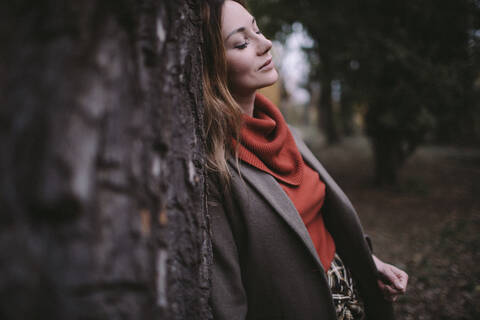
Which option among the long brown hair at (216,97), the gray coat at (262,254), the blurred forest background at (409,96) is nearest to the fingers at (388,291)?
the gray coat at (262,254)

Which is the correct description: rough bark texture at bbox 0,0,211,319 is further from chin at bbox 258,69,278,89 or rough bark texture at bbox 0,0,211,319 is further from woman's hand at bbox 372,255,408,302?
woman's hand at bbox 372,255,408,302

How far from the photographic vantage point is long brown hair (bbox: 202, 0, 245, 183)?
1364 millimetres

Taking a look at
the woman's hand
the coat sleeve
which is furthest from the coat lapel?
the woman's hand

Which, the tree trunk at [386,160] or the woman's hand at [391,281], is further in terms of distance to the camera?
the tree trunk at [386,160]

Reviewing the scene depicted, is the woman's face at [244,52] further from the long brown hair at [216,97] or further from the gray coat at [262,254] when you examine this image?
the gray coat at [262,254]

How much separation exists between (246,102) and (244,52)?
286mm

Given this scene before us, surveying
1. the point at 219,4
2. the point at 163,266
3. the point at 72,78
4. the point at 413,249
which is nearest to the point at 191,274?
the point at 163,266

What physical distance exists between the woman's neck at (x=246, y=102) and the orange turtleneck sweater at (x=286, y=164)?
8cm

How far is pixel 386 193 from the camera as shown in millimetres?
6816

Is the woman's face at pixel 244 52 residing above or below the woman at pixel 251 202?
above

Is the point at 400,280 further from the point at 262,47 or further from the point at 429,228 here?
the point at 429,228

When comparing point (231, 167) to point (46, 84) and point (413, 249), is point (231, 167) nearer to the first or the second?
point (46, 84)

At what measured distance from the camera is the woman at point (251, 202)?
133cm

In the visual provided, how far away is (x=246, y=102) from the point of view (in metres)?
1.64
